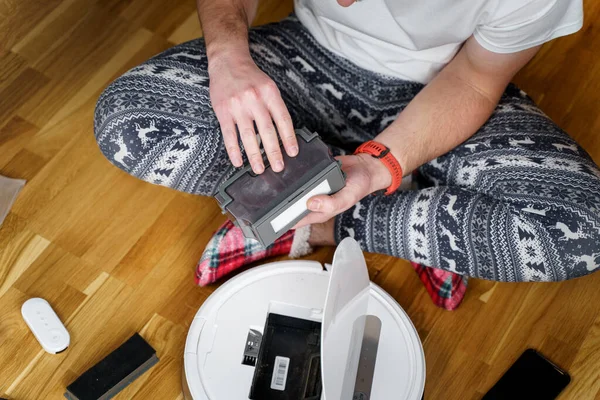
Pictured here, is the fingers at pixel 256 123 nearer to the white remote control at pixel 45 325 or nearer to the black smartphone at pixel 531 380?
the white remote control at pixel 45 325

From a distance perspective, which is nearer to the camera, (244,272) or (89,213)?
(244,272)

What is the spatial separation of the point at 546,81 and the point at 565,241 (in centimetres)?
64

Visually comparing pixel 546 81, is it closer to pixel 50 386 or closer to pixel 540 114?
pixel 540 114

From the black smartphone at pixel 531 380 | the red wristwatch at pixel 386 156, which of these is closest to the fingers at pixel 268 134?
the red wristwatch at pixel 386 156

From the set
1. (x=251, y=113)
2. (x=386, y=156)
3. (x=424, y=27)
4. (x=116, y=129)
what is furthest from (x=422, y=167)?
(x=116, y=129)

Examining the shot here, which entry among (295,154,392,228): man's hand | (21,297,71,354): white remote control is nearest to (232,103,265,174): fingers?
(295,154,392,228): man's hand

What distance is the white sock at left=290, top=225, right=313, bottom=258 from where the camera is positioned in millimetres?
1269

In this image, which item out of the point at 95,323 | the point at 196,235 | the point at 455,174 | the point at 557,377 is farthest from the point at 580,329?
the point at 95,323

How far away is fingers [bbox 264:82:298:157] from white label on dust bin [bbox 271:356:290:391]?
345mm

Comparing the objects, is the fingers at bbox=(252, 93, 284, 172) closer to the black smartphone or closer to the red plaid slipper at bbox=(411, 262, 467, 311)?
the red plaid slipper at bbox=(411, 262, 467, 311)

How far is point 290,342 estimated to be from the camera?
3.74 ft

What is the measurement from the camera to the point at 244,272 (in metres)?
1.20

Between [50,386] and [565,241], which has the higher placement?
[565,241]

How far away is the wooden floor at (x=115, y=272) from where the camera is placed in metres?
1.19
